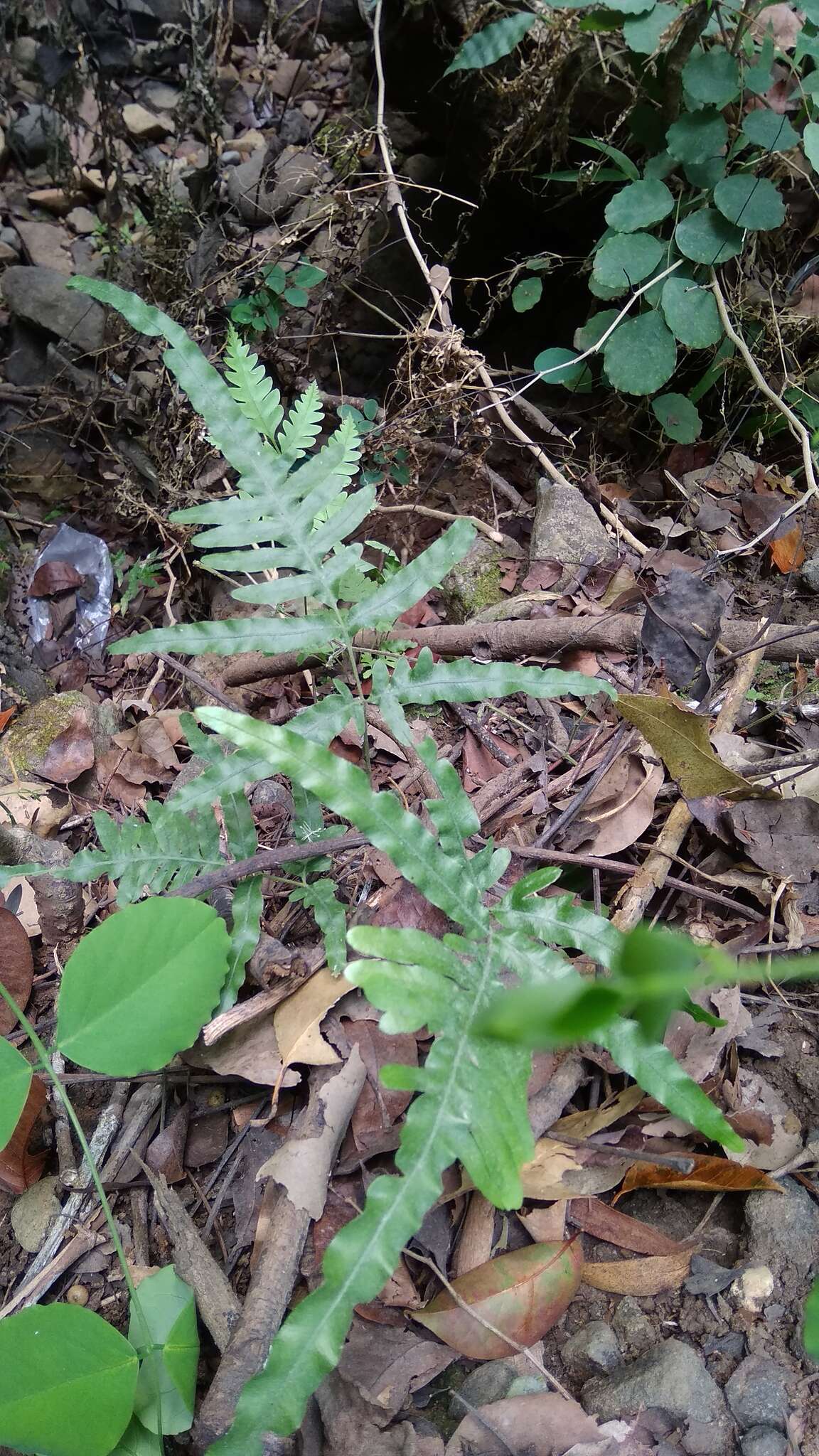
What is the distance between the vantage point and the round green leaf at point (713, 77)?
240 centimetres

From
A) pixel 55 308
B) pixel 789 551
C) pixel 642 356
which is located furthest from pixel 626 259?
pixel 55 308

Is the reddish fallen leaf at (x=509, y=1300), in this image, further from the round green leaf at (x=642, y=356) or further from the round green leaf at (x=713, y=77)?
the round green leaf at (x=713, y=77)

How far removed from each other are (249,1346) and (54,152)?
5352 millimetres

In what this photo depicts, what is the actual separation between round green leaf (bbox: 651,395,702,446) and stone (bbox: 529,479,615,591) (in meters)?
0.42

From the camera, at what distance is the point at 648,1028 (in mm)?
572

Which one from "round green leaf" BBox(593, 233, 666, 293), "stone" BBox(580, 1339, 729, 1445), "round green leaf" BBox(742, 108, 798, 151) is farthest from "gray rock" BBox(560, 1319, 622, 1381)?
"round green leaf" BBox(742, 108, 798, 151)

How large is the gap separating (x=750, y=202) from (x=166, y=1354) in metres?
3.02

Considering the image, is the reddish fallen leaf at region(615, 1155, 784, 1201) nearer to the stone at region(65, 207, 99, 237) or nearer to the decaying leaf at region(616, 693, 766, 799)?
the decaying leaf at region(616, 693, 766, 799)

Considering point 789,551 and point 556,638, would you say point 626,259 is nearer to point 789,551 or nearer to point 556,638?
point 789,551

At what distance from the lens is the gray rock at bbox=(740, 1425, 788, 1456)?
3.68 ft

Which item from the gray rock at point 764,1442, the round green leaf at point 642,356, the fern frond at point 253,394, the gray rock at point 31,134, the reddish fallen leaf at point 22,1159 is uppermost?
the gray rock at point 31,134

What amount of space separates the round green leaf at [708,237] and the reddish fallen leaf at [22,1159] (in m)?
2.72

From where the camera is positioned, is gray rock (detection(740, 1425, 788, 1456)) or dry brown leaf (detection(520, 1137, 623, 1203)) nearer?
gray rock (detection(740, 1425, 788, 1456))

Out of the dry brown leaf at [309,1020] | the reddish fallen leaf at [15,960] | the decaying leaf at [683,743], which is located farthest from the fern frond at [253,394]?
the reddish fallen leaf at [15,960]
